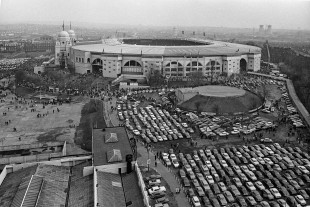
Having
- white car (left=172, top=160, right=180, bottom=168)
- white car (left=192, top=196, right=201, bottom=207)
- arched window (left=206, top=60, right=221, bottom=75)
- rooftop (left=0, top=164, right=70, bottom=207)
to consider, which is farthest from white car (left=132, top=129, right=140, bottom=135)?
arched window (left=206, top=60, right=221, bottom=75)

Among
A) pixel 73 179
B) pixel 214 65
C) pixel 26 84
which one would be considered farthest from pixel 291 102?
pixel 26 84


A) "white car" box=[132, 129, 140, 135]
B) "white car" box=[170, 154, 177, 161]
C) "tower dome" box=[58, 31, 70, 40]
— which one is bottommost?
"white car" box=[170, 154, 177, 161]

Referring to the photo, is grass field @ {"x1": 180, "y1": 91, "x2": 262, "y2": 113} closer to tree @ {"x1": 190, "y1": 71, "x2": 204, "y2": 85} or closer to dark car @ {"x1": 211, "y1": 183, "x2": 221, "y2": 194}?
tree @ {"x1": 190, "y1": 71, "x2": 204, "y2": 85}

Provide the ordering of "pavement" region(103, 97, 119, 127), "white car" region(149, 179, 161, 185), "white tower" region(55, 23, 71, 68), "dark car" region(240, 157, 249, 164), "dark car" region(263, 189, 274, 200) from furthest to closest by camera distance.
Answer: "white tower" region(55, 23, 71, 68)
"pavement" region(103, 97, 119, 127)
"dark car" region(240, 157, 249, 164)
"white car" region(149, 179, 161, 185)
"dark car" region(263, 189, 274, 200)

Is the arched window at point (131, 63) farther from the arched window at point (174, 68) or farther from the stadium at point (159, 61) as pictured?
the arched window at point (174, 68)

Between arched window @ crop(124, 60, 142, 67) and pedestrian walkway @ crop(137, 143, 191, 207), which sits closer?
pedestrian walkway @ crop(137, 143, 191, 207)

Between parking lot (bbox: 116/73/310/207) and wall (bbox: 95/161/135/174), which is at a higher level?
wall (bbox: 95/161/135/174)

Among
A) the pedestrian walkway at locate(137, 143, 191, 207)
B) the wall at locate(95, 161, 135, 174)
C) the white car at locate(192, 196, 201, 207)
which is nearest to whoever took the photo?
the white car at locate(192, 196, 201, 207)
